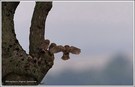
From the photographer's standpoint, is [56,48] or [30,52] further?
[30,52]

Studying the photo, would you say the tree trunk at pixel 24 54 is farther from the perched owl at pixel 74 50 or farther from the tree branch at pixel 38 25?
the perched owl at pixel 74 50

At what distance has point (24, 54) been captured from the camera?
4879 mm

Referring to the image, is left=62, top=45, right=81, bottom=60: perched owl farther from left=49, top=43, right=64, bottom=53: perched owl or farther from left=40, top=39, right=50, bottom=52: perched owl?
left=40, top=39, right=50, bottom=52: perched owl

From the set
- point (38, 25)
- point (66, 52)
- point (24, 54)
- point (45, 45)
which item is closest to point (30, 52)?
point (24, 54)

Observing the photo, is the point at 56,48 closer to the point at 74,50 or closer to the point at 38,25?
the point at 74,50

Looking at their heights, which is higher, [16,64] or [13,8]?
[13,8]

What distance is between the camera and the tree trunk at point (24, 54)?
4.80 meters

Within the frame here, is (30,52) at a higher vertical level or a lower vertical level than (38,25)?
lower

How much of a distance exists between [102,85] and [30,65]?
0.77m

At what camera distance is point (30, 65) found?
15.9 ft

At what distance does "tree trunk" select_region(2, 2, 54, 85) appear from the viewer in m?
4.80

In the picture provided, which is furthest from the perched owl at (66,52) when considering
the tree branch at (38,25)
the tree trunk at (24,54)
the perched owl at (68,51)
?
the tree branch at (38,25)

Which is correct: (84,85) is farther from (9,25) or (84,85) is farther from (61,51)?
(9,25)

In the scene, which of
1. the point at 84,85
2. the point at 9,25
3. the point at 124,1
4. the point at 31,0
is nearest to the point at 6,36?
the point at 9,25
